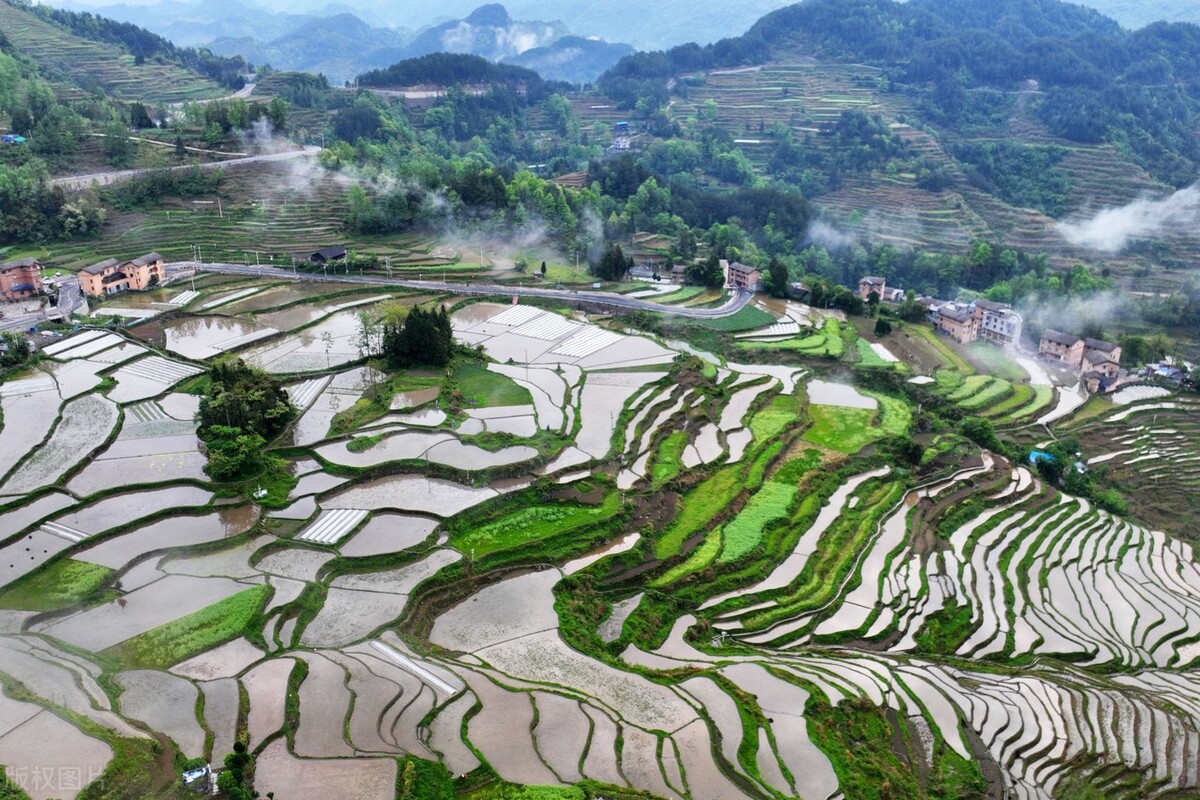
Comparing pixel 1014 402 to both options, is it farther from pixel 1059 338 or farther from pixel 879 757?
pixel 879 757

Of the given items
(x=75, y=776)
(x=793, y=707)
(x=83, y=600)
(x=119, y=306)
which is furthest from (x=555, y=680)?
(x=119, y=306)

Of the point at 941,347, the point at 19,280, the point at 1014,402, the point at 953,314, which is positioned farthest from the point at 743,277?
the point at 19,280

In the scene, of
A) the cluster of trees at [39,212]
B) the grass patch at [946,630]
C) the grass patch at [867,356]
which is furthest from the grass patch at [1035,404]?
the cluster of trees at [39,212]

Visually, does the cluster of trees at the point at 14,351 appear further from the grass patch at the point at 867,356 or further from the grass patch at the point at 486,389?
the grass patch at the point at 867,356

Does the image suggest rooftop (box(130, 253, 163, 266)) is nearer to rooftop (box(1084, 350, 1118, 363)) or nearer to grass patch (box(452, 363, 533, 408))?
grass patch (box(452, 363, 533, 408))

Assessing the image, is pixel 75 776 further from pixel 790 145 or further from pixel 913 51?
pixel 913 51
